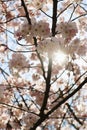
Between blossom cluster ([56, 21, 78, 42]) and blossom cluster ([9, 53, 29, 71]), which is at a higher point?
blossom cluster ([56, 21, 78, 42])

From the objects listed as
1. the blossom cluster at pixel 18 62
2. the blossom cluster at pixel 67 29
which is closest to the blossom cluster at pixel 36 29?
the blossom cluster at pixel 67 29

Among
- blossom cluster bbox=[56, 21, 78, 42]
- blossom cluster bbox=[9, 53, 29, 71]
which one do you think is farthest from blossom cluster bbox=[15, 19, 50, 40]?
blossom cluster bbox=[9, 53, 29, 71]

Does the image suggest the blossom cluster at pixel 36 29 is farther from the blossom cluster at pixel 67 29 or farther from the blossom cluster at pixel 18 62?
the blossom cluster at pixel 18 62

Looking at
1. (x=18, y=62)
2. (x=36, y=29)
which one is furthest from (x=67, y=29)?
(x=18, y=62)

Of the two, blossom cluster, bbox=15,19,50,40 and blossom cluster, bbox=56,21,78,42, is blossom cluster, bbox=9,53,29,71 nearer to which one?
blossom cluster, bbox=15,19,50,40

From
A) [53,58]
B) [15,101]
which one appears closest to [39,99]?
[15,101]

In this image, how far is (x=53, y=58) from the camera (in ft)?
19.3

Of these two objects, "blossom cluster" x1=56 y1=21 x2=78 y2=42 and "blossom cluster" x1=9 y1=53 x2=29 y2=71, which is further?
"blossom cluster" x1=9 y1=53 x2=29 y2=71

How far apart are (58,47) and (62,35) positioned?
0.39 m

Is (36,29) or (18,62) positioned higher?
(36,29)

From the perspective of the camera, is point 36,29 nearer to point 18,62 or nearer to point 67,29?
point 67,29

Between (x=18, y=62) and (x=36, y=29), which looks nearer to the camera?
(x=36, y=29)

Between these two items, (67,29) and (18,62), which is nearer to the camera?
(67,29)

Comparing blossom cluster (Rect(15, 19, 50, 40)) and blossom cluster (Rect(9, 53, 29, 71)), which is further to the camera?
blossom cluster (Rect(9, 53, 29, 71))
